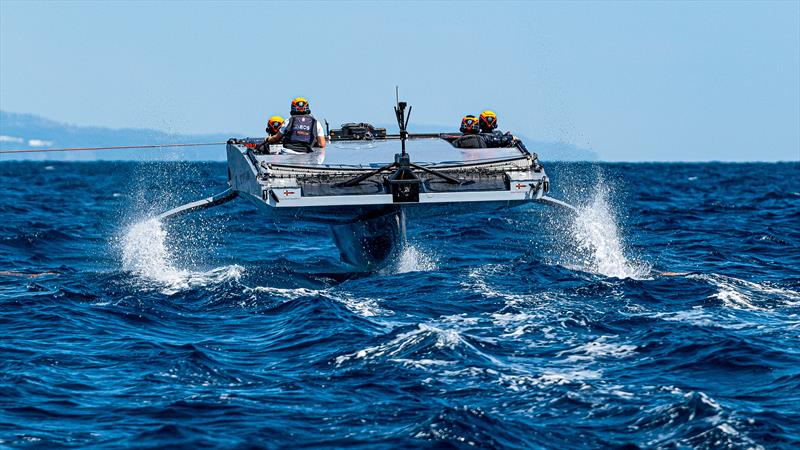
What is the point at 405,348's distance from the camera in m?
11.0

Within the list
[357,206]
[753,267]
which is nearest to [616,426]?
[357,206]

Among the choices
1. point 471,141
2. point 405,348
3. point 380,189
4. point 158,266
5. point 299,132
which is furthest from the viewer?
point 471,141

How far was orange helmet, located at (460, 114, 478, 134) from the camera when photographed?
780 inches

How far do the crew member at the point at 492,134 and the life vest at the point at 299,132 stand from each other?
307cm

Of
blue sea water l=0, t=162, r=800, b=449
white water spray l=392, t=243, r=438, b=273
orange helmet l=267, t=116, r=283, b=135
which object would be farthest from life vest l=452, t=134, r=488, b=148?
orange helmet l=267, t=116, r=283, b=135

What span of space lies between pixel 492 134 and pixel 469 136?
1.51ft

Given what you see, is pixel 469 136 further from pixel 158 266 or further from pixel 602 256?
pixel 158 266

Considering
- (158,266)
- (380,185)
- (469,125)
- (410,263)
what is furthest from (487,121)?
(158,266)

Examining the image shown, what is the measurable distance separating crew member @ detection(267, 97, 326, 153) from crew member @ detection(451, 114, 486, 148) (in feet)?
8.37

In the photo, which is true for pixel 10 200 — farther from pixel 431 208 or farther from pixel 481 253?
pixel 431 208

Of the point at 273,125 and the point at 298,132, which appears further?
the point at 273,125

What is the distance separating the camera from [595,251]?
785 inches

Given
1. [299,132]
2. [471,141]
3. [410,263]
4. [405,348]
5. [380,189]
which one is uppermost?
[299,132]

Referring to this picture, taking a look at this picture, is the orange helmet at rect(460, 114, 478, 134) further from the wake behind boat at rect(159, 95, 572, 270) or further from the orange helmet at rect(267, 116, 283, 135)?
the orange helmet at rect(267, 116, 283, 135)
